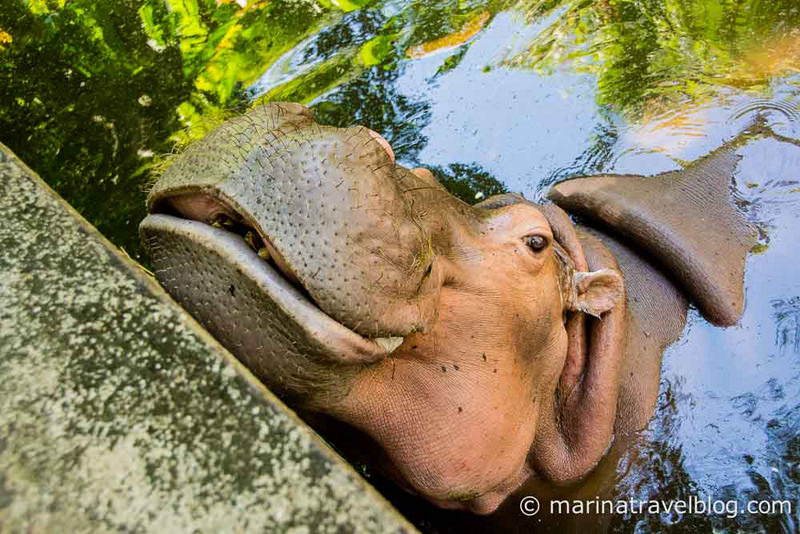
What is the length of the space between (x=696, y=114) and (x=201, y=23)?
112 inches

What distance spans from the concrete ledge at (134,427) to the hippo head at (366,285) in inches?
5.5

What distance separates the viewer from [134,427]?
48.9 inches

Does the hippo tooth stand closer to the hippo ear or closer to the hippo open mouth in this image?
the hippo open mouth

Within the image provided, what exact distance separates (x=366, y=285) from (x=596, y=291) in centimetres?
133

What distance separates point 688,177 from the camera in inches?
123

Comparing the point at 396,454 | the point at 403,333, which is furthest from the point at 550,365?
the point at 403,333

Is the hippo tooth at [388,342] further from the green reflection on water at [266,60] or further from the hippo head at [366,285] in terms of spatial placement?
the green reflection on water at [266,60]

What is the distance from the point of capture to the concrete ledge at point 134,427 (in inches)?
45.0

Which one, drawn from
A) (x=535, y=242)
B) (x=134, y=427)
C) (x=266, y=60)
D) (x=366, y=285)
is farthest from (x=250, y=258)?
(x=266, y=60)

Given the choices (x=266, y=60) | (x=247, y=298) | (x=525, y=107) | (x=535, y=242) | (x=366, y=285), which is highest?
(x=247, y=298)

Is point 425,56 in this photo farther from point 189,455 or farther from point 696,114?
point 189,455

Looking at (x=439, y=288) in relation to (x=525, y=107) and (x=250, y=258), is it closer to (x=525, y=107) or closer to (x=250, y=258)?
(x=250, y=258)

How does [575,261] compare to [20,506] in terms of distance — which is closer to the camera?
[20,506]

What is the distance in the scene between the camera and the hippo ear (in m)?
2.53
